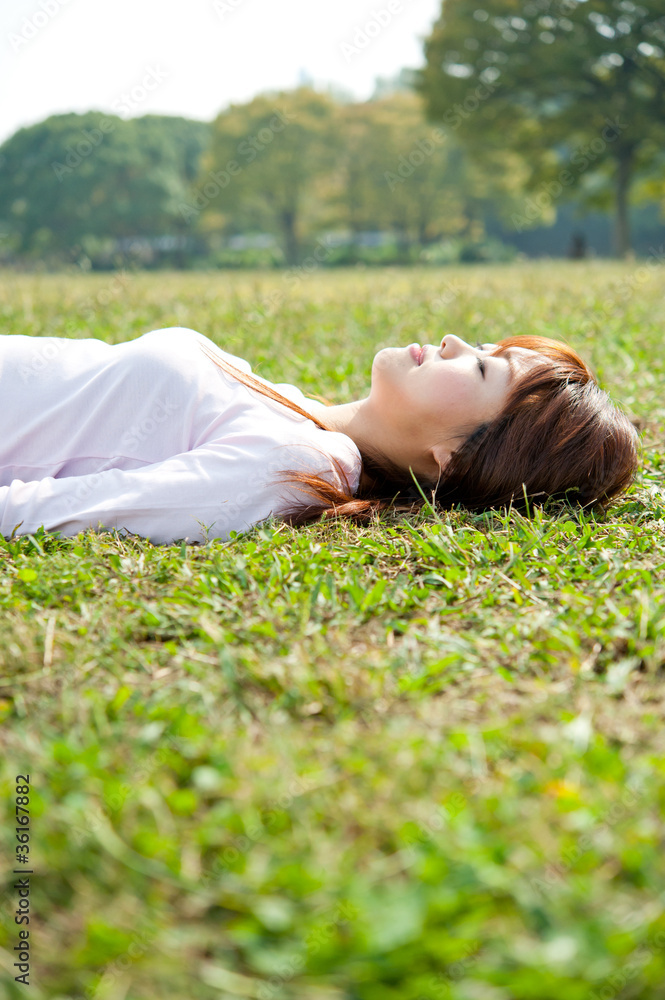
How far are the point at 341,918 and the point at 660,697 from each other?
1063mm

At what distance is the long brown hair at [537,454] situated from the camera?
10.4 feet

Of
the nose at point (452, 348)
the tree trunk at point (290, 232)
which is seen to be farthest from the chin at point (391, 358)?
the tree trunk at point (290, 232)

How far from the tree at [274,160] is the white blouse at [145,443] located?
44.9 metres

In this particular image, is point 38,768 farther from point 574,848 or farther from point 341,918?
point 574,848

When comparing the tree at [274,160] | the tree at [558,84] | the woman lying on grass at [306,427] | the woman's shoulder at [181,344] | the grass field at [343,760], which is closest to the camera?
the grass field at [343,760]

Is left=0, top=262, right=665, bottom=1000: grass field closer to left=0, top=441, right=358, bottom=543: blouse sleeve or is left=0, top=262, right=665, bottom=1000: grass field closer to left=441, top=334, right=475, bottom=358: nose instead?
left=0, top=441, right=358, bottom=543: blouse sleeve

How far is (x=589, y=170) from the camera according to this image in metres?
31.1

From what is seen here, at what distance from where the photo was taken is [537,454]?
320 cm

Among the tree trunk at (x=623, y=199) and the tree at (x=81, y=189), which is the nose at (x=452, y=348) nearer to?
the tree trunk at (x=623, y=199)

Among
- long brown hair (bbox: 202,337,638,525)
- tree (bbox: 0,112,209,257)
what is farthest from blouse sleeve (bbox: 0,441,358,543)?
tree (bbox: 0,112,209,257)

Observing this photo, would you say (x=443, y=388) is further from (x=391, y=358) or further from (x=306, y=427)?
(x=306, y=427)

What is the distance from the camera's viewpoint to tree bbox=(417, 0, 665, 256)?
28.9 meters

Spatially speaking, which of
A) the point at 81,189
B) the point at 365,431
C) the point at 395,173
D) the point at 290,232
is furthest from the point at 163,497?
the point at 81,189

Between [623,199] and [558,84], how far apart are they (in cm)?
555
